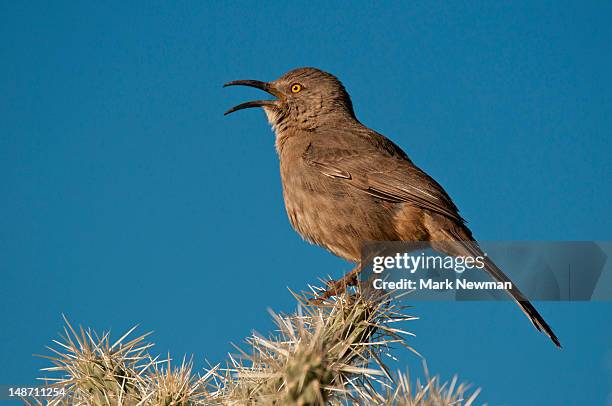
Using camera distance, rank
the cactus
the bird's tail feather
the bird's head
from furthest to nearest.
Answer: the bird's head → the bird's tail feather → the cactus

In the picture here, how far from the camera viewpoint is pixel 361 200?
18.4 feet

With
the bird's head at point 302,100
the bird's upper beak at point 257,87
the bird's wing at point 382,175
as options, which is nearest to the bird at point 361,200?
the bird's wing at point 382,175

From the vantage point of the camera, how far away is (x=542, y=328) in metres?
5.23

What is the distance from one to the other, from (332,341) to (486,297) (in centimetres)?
224

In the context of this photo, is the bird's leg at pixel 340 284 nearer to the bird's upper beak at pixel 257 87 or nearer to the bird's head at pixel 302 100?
the bird's head at pixel 302 100

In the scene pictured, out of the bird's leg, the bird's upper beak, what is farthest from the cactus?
the bird's upper beak

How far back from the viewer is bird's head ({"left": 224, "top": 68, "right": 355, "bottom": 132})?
6543 millimetres

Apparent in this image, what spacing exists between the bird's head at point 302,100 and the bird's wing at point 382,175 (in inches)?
23.4

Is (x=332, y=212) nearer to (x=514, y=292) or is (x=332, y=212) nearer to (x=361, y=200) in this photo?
(x=361, y=200)

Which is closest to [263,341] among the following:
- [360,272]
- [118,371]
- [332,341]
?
[332,341]

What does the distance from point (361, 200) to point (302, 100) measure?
1441 mm

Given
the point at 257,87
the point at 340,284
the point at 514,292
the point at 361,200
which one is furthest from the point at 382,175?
Result: the point at 257,87

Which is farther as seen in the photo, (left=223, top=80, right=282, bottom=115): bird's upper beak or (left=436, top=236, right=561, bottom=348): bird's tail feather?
(left=223, top=80, right=282, bottom=115): bird's upper beak

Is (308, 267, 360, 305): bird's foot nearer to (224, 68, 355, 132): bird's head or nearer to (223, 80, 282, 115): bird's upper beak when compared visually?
(224, 68, 355, 132): bird's head
